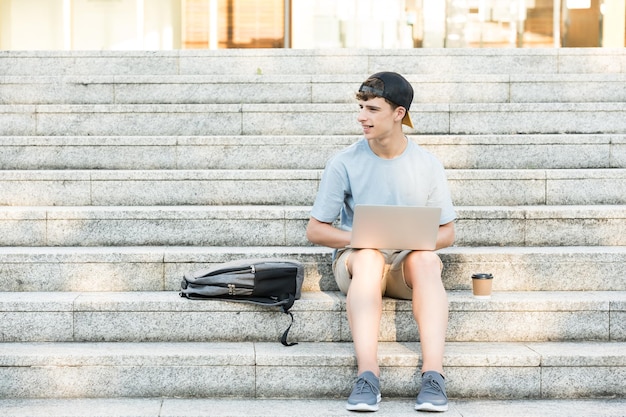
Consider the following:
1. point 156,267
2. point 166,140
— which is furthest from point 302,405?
point 166,140

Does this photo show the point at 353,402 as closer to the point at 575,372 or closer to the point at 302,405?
the point at 302,405

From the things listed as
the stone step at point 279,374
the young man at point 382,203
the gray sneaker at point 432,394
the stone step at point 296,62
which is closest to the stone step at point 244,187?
the young man at point 382,203

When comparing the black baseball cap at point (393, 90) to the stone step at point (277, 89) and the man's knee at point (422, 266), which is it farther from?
the stone step at point (277, 89)

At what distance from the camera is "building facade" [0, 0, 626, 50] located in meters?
12.2

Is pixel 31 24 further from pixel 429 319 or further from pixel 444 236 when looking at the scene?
pixel 429 319

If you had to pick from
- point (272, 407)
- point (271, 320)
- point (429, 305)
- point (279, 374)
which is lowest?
point (272, 407)

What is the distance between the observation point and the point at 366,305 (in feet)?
13.1

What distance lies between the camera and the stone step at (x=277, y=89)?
6641mm

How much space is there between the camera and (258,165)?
578cm

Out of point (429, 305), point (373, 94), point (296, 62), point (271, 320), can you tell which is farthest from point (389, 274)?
point (296, 62)

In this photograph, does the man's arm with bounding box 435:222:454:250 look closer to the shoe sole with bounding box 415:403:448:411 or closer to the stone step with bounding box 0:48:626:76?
the shoe sole with bounding box 415:403:448:411

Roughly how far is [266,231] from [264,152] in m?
0.88

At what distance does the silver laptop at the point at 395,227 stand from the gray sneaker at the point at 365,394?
0.61m

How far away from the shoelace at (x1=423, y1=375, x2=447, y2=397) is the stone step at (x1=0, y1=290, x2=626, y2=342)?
1.75ft
